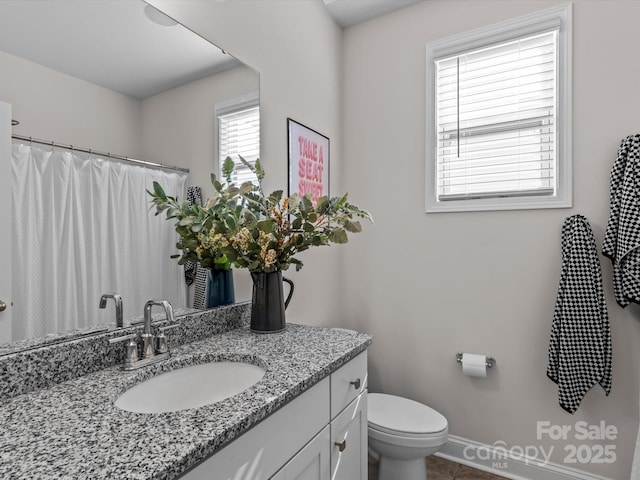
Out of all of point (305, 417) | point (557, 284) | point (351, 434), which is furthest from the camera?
point (557, 284)

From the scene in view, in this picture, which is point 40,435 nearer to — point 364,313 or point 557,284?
point 364,313

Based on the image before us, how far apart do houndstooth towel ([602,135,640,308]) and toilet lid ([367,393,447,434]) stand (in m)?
1.01

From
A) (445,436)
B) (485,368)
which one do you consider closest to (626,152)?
(485,368)

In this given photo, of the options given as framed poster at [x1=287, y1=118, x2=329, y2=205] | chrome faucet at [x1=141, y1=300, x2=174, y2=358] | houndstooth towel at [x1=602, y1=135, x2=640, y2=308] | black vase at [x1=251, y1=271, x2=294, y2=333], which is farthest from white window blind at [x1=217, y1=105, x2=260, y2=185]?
houndstooth towel at [x1=602, y1=135, x2=640, y2=308]

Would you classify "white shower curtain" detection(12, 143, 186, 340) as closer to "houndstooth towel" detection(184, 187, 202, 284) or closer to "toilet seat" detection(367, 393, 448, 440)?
"houndstooth towel" detection(184, 187, 202, 284)

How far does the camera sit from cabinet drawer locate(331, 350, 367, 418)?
118 centimetres

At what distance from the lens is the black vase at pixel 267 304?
1443 mm

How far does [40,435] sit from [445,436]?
63.0 inches

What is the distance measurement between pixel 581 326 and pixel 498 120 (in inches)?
44.9

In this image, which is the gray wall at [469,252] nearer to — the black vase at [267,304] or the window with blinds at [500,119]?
the window with blinds at [500,119]

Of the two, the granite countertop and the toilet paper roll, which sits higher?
the granite countertop

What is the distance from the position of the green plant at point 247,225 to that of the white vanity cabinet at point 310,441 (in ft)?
1.60

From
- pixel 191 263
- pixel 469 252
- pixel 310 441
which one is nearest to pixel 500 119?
pixel 469 252

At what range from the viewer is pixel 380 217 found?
2342 mm
